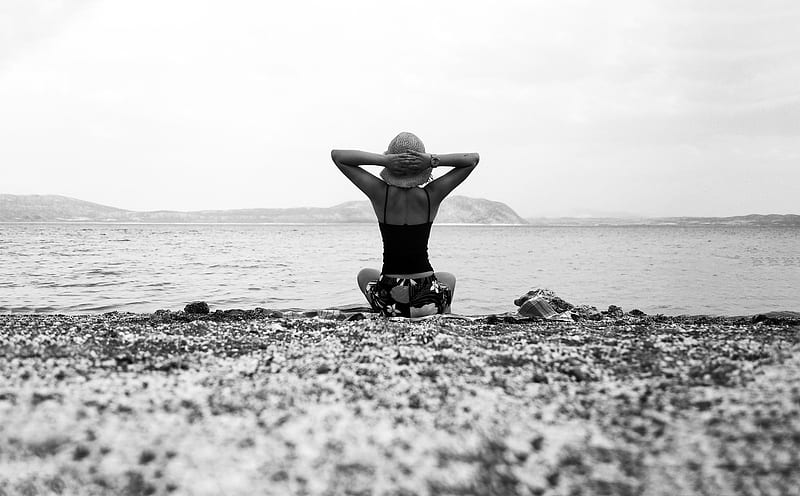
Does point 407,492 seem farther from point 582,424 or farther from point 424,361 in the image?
point 424,361

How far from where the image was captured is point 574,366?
4.13 m

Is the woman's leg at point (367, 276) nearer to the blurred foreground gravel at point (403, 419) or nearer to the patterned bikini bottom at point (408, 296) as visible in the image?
the patterned bikini bottom at point (408, 296)

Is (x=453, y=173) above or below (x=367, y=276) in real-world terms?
above

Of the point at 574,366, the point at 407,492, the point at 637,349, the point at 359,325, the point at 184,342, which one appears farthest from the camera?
the point at 359,325

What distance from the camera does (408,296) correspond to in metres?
7.71

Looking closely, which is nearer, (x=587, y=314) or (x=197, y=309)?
(x=587, y=314)

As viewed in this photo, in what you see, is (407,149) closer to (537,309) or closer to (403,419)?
(537,309)

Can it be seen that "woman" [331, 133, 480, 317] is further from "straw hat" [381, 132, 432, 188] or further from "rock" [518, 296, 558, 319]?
"rock" [518, 296, 558, 319]

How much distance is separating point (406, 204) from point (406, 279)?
1056 mm

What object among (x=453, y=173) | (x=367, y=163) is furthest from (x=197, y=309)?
(x=453, y=173)

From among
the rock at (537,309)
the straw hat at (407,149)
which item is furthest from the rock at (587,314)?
the straw hat at (407,149)

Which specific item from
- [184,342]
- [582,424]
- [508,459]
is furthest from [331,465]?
[184,342]

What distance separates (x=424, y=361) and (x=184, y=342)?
7.77ft

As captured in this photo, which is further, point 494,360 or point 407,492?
point 494,360
